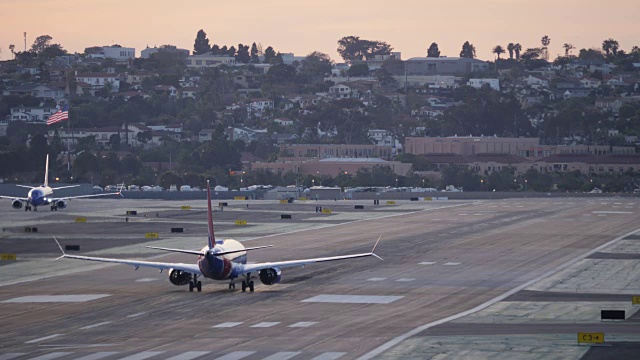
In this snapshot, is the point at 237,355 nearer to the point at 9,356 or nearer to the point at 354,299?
the point at 9,356

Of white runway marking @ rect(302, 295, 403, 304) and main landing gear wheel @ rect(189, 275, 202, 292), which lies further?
main landing gear wheel @ rect(189, 275, 202, 292)

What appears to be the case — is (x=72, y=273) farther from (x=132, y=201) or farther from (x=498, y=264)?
(x=132, y=201)

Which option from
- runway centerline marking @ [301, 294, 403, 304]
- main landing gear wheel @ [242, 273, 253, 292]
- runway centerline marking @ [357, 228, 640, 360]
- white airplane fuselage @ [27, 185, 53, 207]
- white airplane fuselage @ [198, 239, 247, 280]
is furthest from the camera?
white airplane fuselage @ [27, 185, 53, 207]

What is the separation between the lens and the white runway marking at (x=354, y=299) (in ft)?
206

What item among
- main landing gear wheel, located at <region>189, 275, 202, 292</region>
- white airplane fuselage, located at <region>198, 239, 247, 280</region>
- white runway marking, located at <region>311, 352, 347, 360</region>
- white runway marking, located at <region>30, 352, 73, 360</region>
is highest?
→ white airplane fuselage, located at <region>198, 239, 247, 280</region>

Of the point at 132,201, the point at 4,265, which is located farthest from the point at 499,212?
the point at 4,265

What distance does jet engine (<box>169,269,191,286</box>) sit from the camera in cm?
6606

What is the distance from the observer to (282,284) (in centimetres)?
6944

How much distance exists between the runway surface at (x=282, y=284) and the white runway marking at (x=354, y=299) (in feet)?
0.32

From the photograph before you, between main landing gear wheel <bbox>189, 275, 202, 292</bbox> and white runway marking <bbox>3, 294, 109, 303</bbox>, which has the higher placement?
main landing gear wheel <bbox>189, 275, 202, 292</bbox>

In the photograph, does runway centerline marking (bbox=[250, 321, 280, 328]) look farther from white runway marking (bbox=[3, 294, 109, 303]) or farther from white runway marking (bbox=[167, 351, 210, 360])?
white runway marking (bbox=[3, 294, 109, 303])

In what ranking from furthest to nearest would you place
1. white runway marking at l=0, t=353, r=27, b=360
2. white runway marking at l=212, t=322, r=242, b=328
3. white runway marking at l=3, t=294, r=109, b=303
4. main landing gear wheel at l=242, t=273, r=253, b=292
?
main landing gear wheel at l=242, t=273, r=253, b=292 → white runway marking at l=3, t=294, r=109, b=303 → white runway marking at l=212, t=322, r=242, b=328 → white runway marking at l=0, t=353, r=27, b=360

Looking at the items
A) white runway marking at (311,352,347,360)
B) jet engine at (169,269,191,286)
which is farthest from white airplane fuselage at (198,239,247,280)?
white runway marking at (311,352,347,360)

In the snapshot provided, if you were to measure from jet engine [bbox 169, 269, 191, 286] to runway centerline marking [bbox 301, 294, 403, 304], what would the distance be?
6.99 m
